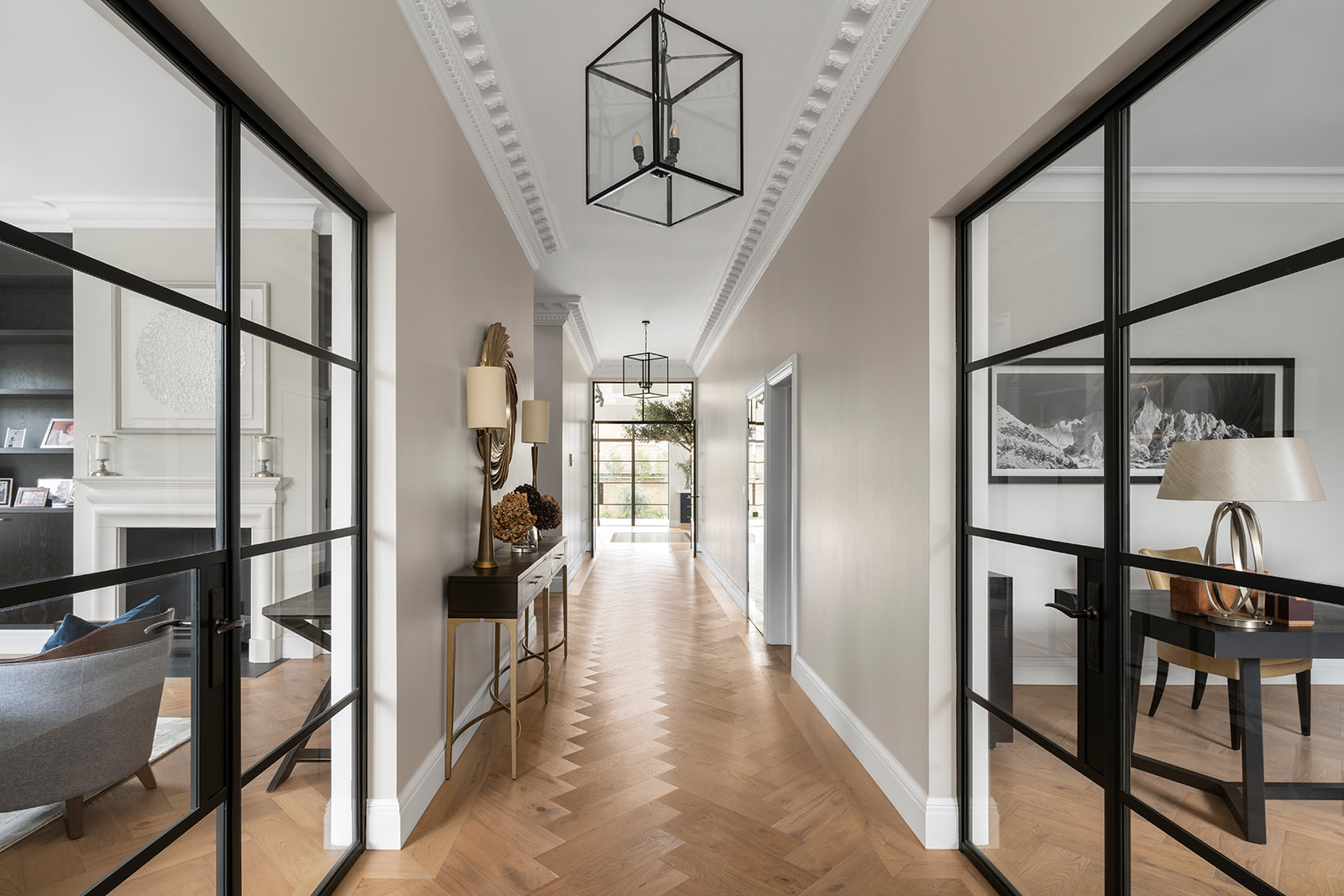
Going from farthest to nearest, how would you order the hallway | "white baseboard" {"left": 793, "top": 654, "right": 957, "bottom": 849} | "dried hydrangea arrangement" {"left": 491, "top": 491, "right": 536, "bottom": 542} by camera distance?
"dried hydrangea arrangement" {"left": 491, "top": 491, "right": 536, "bottom": 542}, "white baseboard" {"left": 793, "top": 654, "right": 957, "bottom": 849}, the hallway

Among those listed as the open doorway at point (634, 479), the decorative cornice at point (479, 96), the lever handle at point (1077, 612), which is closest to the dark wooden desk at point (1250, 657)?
Answer: the lever handle at point (1077, 612)

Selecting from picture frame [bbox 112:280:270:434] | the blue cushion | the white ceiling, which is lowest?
the blue cushion

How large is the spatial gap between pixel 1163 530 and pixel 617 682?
325 cm

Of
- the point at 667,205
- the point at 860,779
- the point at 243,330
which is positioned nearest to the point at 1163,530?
the point at 667,205

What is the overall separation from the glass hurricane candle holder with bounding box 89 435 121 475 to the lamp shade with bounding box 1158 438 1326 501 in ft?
6.50

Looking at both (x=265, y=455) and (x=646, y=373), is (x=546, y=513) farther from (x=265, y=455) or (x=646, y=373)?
(x=646, y=373)

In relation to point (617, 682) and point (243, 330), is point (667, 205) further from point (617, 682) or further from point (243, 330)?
point (617, 682)

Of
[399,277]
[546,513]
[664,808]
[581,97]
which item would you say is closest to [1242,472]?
[664,808]

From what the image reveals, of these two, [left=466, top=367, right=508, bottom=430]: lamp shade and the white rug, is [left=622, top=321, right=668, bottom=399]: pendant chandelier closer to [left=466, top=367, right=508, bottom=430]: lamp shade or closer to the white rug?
[left=466, top=367, right=508, bottom=430]: lamp shade

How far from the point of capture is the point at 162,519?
4.31 feet

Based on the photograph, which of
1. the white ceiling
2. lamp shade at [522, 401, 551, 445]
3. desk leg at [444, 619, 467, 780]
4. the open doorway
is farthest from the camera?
the open doorway

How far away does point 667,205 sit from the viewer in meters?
1.94

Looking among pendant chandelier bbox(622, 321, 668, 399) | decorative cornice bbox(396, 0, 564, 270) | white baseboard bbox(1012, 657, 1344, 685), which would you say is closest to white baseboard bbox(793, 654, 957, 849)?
white baseboard bbox(1012, 657, 1344, 685)

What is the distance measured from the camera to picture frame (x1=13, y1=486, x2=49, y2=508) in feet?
3.28
